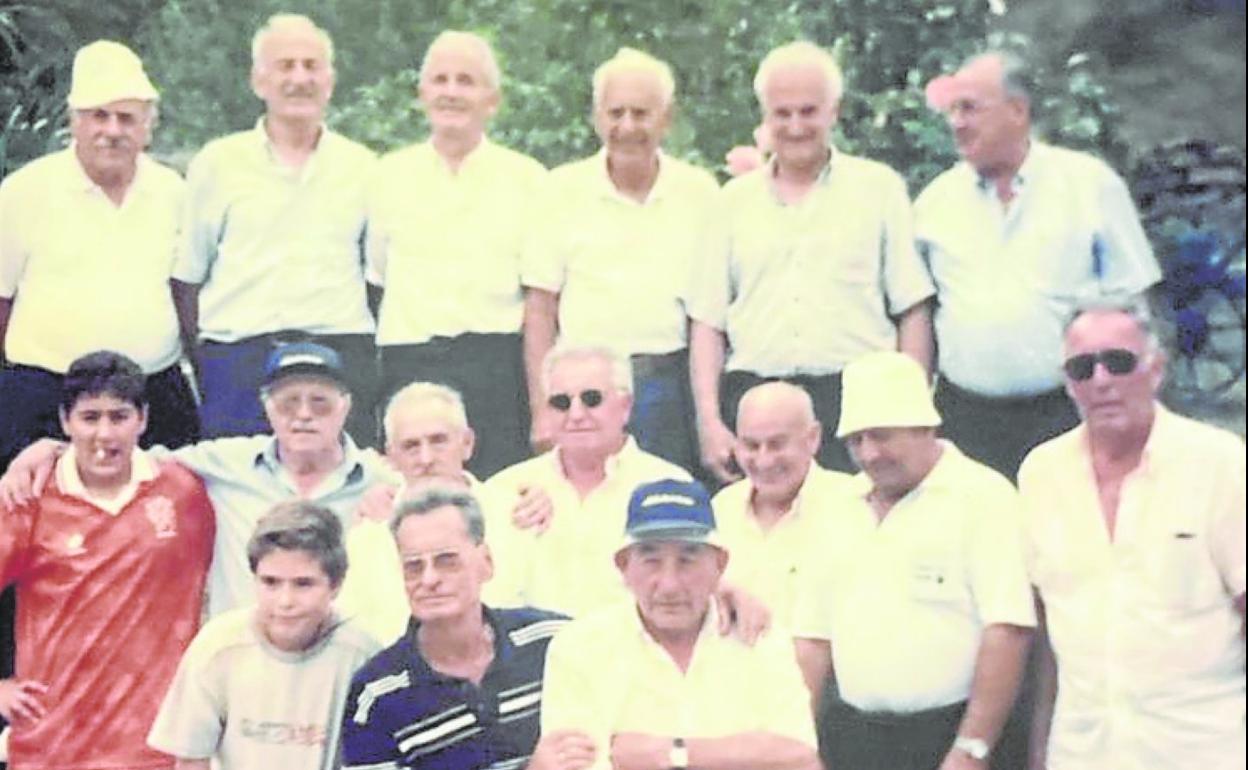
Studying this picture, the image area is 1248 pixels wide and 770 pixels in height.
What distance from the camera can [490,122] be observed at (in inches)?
227

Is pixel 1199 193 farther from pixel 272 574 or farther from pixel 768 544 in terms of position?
pixel 272 574

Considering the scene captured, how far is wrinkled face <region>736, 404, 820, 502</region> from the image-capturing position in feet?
18.2

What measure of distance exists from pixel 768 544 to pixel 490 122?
102cm

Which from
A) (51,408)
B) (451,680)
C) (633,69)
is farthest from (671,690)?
(51,408)

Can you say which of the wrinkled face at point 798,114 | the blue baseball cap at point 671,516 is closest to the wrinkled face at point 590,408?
the blue baseball cap at point 671,516

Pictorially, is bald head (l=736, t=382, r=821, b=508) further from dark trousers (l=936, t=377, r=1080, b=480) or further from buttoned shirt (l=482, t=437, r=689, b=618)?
dark trousers (l=936, t=377, r=1080, b=480)

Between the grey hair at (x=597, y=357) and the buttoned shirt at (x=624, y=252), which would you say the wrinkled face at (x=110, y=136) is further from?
the grey hair at (x=597, y=357)

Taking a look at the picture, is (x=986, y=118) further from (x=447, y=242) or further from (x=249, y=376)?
(x=249, y=376)

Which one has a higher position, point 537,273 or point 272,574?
point 537,273

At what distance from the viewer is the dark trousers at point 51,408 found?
5.84 metres

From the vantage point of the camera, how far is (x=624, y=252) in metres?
5.74

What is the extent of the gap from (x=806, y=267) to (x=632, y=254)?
36 centimetres

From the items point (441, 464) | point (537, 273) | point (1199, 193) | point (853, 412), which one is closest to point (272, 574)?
point (441, 464)

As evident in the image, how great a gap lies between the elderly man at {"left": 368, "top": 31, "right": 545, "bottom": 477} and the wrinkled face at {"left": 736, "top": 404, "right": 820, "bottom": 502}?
0.49m
